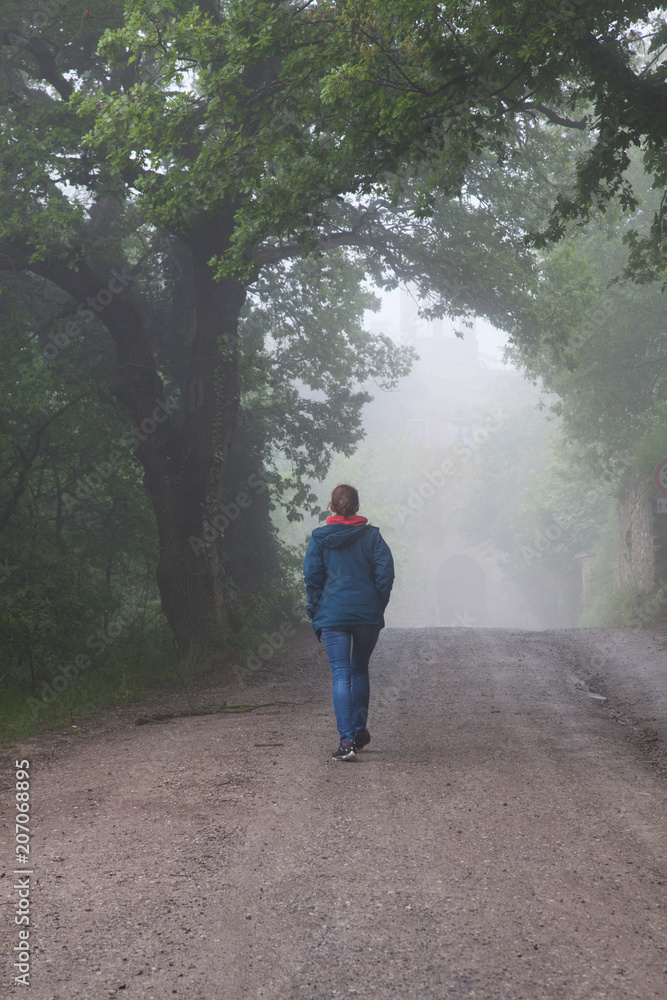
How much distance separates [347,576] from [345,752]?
4.39ft

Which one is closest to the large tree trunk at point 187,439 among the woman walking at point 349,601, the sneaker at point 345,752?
the woman walking at point 349,601

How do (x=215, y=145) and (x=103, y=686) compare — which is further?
(x=103, y=686)

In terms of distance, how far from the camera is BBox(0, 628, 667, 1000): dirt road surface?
263 centimetres

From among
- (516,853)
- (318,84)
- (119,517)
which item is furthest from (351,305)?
(516,853)

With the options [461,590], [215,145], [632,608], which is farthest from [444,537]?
[215,145]

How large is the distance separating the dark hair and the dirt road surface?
1930 millimetres

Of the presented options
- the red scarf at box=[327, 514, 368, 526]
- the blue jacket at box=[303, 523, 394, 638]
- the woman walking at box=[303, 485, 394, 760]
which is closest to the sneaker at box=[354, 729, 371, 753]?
the woman walking at box=[303, 485, 394, 760]

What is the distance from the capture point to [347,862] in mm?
3609

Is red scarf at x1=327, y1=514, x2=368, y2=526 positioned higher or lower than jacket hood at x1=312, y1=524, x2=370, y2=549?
higher

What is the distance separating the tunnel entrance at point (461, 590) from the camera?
163 feet

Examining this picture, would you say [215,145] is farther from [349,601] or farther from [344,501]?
[349,601]

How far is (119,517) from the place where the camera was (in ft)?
40.2

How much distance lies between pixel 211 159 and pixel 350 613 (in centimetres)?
555

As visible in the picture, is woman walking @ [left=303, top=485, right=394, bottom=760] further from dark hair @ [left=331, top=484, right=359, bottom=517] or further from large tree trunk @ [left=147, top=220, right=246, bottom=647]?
large tree trunk @ [left=147, top=220, right=246, bottom=647]
